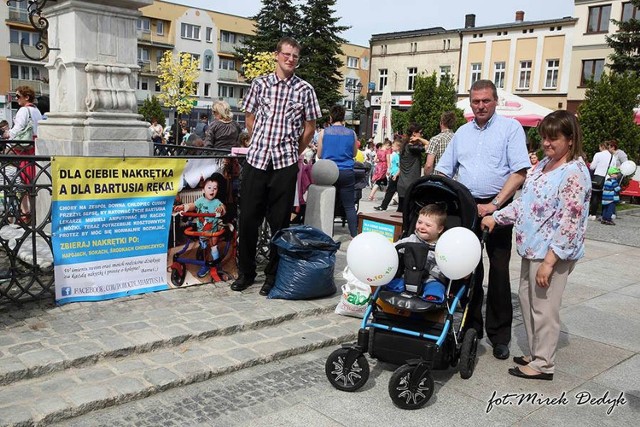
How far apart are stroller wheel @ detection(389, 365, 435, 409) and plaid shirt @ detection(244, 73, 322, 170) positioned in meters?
2.50

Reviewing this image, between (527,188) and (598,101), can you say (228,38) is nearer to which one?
(598,101)

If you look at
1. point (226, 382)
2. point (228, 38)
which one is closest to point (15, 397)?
point (226, 382)

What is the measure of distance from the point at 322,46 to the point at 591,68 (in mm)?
20312

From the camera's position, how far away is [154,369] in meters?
3.91

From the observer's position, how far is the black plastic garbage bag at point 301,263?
5316 mm

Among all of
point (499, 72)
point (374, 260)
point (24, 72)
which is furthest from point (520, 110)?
point (24, 72)

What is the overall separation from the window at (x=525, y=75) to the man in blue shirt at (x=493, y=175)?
43998 mm

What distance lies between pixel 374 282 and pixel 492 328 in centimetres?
140

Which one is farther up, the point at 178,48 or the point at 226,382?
the point at 178,48

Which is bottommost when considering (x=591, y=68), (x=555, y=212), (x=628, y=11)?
(x=555, y=212)

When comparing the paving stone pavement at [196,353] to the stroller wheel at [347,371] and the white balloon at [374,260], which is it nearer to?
the stroller wheel at [347,371]

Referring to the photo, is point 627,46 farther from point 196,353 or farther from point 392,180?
point 196,353

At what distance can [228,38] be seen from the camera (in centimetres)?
7094

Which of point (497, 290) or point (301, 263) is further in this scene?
point (301, 263)
